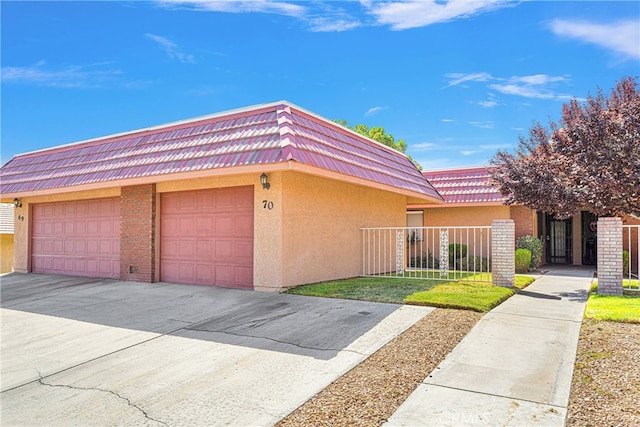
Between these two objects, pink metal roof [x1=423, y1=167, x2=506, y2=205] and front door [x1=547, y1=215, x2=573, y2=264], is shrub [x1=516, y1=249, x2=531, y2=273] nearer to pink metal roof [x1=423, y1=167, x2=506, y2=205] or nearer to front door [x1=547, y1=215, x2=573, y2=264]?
pink metal roof [x1=423, y1=167, x2=506, y2=205]

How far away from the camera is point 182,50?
1453 centimetres

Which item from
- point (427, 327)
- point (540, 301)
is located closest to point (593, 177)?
point (540, 301)

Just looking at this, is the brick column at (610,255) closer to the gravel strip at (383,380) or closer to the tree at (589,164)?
the tree at (589,164)

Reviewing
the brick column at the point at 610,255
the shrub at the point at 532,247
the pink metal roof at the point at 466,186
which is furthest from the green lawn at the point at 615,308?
the pink metal roof at the point at 466,186

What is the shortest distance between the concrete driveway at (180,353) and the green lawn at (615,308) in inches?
116

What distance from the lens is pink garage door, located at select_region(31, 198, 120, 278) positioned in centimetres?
1391

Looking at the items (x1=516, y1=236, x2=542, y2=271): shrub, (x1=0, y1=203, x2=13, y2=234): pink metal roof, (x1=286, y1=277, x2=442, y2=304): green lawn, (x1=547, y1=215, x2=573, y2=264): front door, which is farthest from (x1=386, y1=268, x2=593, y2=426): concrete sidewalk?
(x1=0, y1=203, x2=13, y2=234): pink metal roof

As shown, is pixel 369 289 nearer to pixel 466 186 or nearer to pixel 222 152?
pixel 222 152

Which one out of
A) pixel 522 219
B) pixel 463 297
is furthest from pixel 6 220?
pixel 522 219

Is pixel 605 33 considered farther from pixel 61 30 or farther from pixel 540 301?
pixel 61 30

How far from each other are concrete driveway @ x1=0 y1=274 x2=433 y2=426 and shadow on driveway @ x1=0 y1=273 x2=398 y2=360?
0.03 m

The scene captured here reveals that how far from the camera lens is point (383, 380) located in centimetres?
494

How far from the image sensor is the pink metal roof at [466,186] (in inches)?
709

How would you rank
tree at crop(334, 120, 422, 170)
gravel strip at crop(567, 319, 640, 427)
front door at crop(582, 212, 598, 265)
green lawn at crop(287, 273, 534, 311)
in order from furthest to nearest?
1. tree at crop(334, 120, 422, 170)
2. front door at crop(582, 212, 598, 265)
3. green lawn at crop(287, 273, 534, 311)
4. gravel strip at crop(567, 319, 640, 427)
